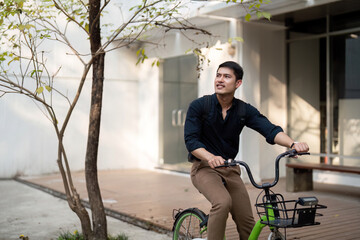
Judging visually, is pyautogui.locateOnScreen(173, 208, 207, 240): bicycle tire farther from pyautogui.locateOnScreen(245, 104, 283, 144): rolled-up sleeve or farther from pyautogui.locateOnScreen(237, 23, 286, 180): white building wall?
pyautogui.locateOnScreen(237, 23, 286, 180): white building wall

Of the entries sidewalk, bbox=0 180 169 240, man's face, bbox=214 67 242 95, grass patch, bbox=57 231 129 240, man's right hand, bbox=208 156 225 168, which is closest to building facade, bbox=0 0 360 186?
sidewalk, bbox=0 180 169 240

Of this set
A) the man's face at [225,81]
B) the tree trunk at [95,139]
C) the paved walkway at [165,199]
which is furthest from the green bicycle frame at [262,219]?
the tree trunk at [95,139]

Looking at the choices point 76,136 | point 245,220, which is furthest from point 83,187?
point 245,220

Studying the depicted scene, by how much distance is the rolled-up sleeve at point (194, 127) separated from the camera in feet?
11.3

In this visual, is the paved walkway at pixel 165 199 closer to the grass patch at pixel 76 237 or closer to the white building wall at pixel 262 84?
the grass patch at pixel 76 237

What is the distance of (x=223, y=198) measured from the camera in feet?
11.1

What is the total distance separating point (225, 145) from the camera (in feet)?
11.8

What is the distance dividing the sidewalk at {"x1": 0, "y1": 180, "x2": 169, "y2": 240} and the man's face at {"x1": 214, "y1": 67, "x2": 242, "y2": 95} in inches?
107

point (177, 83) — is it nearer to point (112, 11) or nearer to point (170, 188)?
point (112, 11)

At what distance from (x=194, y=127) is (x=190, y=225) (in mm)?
951

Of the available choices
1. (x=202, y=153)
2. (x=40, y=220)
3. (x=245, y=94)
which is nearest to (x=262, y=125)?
(x=202, y=153)

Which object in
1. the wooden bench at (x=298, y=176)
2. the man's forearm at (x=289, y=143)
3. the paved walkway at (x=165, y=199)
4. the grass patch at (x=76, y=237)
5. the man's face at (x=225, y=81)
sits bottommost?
the grass patch at (x=76, y=237)

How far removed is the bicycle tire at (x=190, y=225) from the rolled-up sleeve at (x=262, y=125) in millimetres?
808

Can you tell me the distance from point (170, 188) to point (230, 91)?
19.5ft
